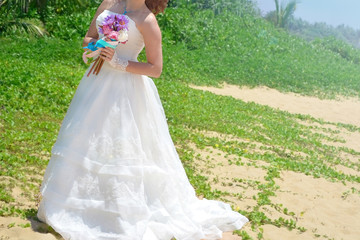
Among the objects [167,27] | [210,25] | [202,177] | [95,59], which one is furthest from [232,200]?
[210,25]

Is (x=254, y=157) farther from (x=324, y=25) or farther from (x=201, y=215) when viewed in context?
(x=324, y=25)

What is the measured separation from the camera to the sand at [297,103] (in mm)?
17641

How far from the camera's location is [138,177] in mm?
4645

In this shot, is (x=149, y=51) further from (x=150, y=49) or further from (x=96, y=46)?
(x=96, y=46)

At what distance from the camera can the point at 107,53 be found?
4520 mm

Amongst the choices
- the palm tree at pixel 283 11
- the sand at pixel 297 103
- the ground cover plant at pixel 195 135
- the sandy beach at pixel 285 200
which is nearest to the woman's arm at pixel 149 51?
the sandy beach at pixel 285 200

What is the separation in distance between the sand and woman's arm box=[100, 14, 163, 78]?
12.4m

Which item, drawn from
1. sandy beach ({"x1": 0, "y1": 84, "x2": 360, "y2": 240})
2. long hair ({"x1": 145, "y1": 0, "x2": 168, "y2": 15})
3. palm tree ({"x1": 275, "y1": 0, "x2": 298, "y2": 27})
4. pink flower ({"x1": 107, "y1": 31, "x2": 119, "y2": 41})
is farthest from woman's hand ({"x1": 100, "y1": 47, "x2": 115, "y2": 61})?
palm tree ({"x1": 275, "y1": 0, "x2": 298, "y2": 27})

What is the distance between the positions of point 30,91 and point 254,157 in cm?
422

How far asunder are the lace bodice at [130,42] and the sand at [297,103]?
485 inches

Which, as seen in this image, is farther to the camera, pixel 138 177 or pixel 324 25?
pixel 324 25

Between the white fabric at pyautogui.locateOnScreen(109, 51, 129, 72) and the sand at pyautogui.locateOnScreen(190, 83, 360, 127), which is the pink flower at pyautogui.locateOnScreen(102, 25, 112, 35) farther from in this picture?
the sand at pyautogui.locateOnScreen(190, 83, 360, 127)

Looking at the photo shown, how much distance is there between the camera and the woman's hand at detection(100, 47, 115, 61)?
14.8 feet

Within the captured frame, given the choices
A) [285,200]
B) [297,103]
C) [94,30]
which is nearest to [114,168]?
[94,30]
